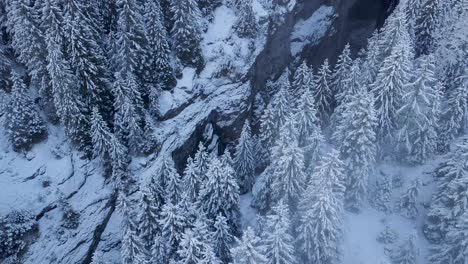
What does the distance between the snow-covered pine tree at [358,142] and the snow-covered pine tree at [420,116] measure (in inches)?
184

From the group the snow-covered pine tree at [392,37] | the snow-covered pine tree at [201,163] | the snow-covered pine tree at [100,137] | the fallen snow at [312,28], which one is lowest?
the snow-covered pine tree at [100,137]

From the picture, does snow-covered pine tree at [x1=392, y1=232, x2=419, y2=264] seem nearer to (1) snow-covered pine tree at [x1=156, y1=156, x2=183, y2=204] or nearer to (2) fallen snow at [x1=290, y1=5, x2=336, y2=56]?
(1) snow-covered pine tree at [x1=156, y1=156, x2=183, y2=204]

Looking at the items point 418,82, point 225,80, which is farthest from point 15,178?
point 418,82

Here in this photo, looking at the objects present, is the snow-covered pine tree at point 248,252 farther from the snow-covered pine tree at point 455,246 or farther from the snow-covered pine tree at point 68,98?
the snow-covered pine tree at point 68,98

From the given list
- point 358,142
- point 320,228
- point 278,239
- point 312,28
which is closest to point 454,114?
point 358,142

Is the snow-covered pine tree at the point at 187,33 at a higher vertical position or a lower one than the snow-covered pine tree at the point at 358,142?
higher

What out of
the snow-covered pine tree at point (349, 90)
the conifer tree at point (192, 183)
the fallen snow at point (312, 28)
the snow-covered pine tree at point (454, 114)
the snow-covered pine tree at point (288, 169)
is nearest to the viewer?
the snow-covered pine tree at point (288, 169)

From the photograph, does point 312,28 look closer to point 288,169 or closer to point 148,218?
point 288,169

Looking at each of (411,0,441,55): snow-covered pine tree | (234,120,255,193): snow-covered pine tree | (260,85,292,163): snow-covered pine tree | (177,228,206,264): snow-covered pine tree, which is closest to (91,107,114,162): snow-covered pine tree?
(234,120,255,193): snow-covered pine tree

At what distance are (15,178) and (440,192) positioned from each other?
3885 centimetres

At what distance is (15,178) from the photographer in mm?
34938

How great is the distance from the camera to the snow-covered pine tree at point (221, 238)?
28984 mm

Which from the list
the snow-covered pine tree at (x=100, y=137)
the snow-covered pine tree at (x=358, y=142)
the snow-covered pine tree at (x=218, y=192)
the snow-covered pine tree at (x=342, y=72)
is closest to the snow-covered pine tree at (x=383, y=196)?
the snow-covered pine tree at (x=358, y=142)

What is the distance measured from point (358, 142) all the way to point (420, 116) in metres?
8.16
